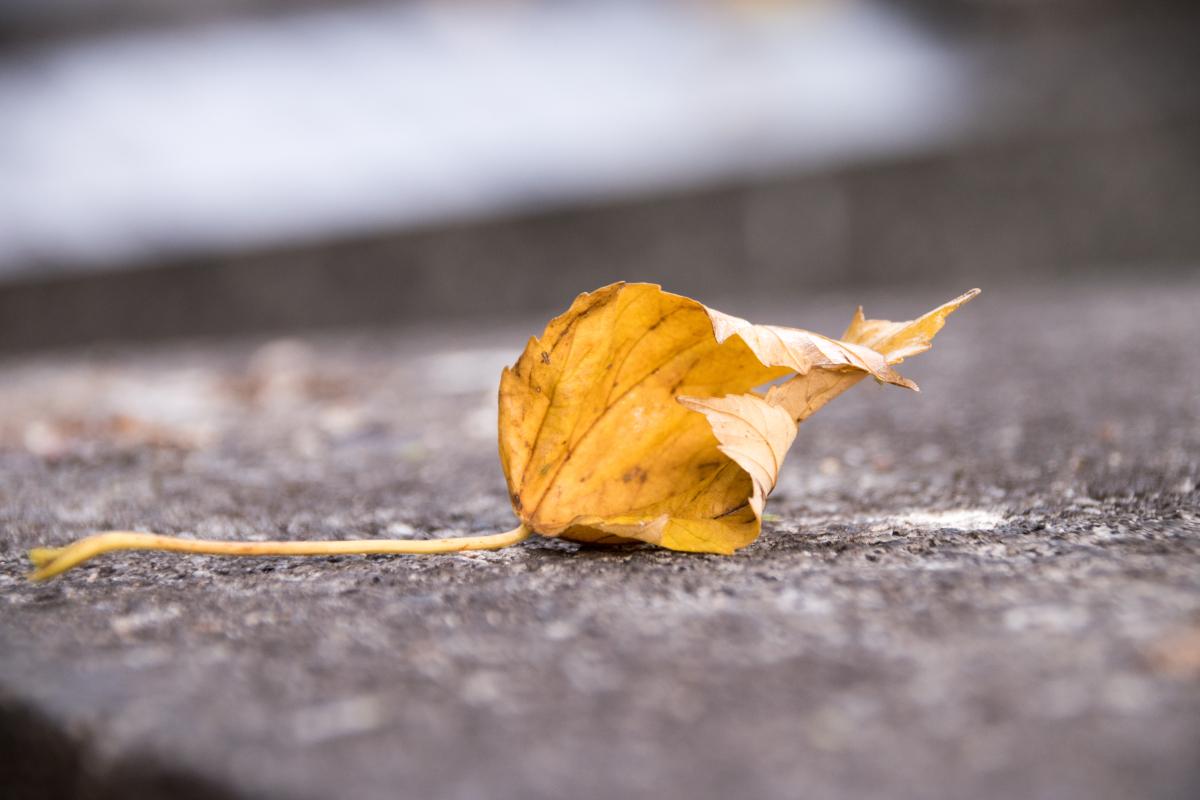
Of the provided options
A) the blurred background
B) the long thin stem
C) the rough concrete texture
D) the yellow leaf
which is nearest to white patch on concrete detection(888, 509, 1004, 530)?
the rough concrete texture

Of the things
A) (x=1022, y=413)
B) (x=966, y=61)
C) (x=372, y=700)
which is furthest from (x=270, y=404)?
(x=966, y=61)

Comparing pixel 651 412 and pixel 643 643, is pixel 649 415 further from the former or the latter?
pixel 643 643

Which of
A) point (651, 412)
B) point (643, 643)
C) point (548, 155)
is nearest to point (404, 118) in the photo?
point (548, 155)

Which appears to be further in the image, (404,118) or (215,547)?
(404,118)

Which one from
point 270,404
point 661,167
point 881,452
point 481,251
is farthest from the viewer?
point 661,167

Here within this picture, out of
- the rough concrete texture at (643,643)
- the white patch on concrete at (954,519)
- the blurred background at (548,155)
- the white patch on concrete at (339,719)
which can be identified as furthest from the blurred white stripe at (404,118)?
the white patch on concrete at (339,719)

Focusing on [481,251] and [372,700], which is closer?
[372,700]

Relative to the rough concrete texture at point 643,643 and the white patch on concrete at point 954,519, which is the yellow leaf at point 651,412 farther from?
the white patch on concrete at point 954,519

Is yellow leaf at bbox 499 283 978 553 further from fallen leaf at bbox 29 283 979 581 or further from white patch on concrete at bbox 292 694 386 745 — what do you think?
white patch on concrete at bbox 292 694 386 745

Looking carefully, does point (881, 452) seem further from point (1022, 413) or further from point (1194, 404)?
point (1194, 404)
